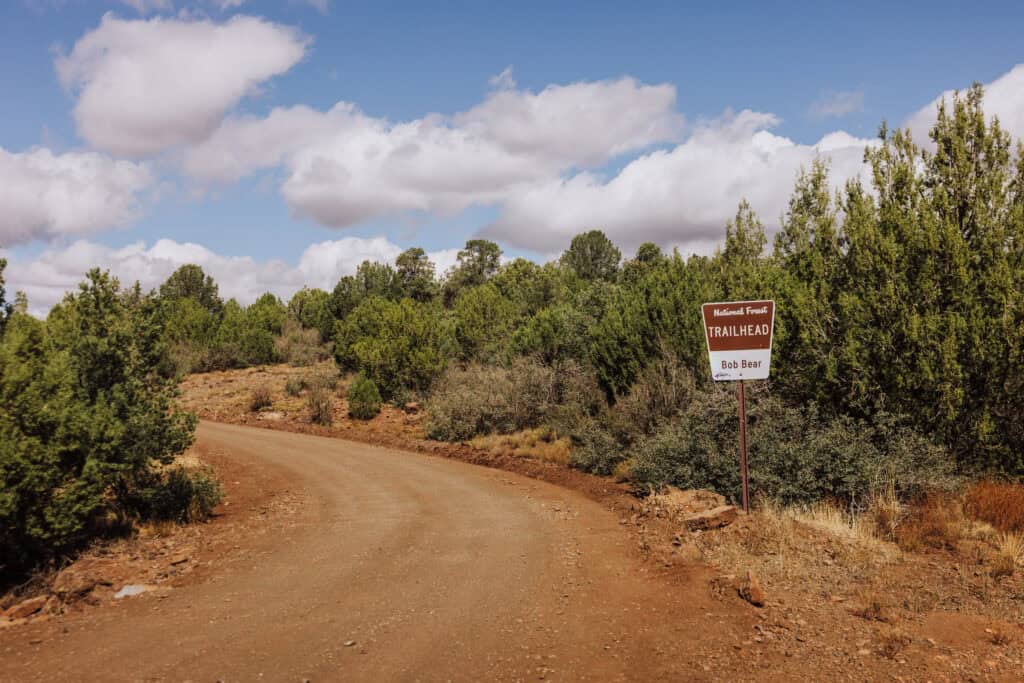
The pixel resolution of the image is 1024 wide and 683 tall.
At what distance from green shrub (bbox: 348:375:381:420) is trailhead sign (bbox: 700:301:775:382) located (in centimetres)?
2032

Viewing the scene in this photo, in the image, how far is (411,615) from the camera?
7164 millimetres

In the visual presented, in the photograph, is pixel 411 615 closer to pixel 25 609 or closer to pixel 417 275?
pixel 25 609

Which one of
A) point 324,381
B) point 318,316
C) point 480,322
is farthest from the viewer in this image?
point 318,316

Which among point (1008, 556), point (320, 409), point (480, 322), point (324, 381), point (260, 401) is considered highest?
point (480, 322)

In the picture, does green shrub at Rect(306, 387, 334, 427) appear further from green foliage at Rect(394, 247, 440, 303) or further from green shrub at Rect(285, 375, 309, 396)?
green foliage at Rect(394, 247, 440, 303)

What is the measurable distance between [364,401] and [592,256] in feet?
142

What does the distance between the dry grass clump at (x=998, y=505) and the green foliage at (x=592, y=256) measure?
56739mm

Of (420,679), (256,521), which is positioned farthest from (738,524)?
(256,521)

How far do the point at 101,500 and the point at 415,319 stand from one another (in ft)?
71.8

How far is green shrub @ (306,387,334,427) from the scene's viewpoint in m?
27.6

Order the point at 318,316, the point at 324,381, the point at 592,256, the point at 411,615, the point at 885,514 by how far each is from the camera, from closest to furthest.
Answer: the point at 411,615 < the point at 885,514 < the point at 324,381 < the point at 318,316 < the point at 592,256

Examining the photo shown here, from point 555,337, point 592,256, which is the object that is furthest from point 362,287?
point 555,337

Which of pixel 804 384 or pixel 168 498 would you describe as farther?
pixel 804 384

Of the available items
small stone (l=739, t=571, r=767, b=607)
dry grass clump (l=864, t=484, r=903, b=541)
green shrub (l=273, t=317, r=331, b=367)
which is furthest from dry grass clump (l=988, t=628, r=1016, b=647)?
green shrub (l=273, t=317, r=331, b=367)
